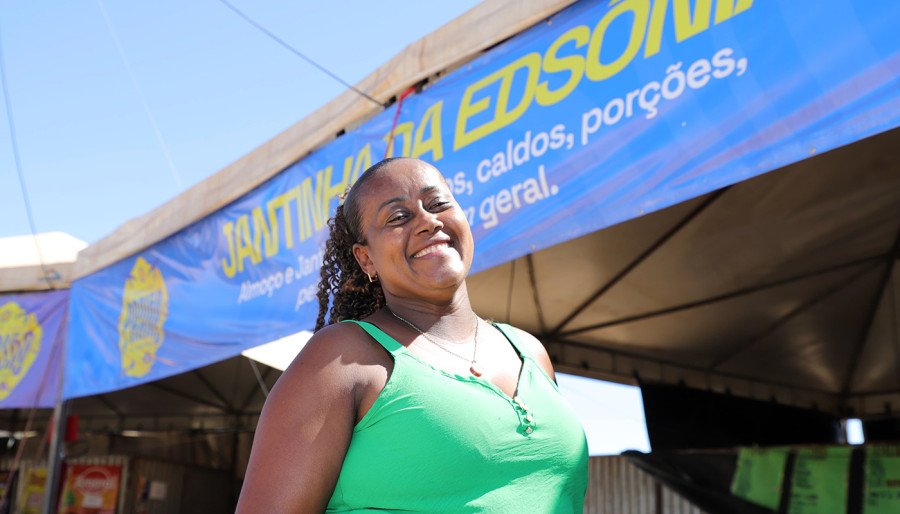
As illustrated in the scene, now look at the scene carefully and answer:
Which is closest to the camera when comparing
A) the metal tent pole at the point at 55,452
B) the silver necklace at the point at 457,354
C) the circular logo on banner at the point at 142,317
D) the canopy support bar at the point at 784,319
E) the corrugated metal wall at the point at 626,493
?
the silver necklace at the point at 457,354

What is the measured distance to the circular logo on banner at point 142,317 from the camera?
5559mm

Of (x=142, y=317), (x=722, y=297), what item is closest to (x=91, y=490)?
(x=142, y=317)

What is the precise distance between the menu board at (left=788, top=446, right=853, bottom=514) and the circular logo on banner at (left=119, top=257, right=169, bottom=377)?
3.86 metres

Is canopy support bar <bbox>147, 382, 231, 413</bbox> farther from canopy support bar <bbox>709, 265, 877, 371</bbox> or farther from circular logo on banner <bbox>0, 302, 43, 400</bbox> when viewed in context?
canopy support bar <bbox>709, 265, 877, 371</bbox>

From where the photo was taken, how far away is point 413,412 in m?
1.08

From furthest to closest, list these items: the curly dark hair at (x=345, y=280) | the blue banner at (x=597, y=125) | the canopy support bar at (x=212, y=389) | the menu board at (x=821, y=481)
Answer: the canopy support bar at (x=212, y=389) < the menu board at (x=821, y=481) < the blue banner at (x=597, y=125) < the curly dark hair at (x=345, y=280)

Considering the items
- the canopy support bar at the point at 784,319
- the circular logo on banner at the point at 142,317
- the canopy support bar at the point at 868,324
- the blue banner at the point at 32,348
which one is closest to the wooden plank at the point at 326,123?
the circular logo on banner at the point at 142,317

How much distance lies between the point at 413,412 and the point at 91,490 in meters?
8.03

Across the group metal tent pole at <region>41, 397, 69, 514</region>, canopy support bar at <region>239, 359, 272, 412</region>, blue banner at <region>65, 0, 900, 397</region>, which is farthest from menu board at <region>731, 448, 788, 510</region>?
canopy support bar at <region>239, 359, 272, 412</region>

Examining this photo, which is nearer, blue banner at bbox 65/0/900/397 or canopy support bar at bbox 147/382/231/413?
blue banner at bbox 65/0/900/397

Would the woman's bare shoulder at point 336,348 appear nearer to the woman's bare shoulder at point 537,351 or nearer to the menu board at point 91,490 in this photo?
the woman's bare shoulder at point 537,351

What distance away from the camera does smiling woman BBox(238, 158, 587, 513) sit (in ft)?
3.50

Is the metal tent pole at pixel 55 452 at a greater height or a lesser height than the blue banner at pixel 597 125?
lesser

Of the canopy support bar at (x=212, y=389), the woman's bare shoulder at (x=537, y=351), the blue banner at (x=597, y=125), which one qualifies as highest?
the canopy support bar at (x=212, y=389)
